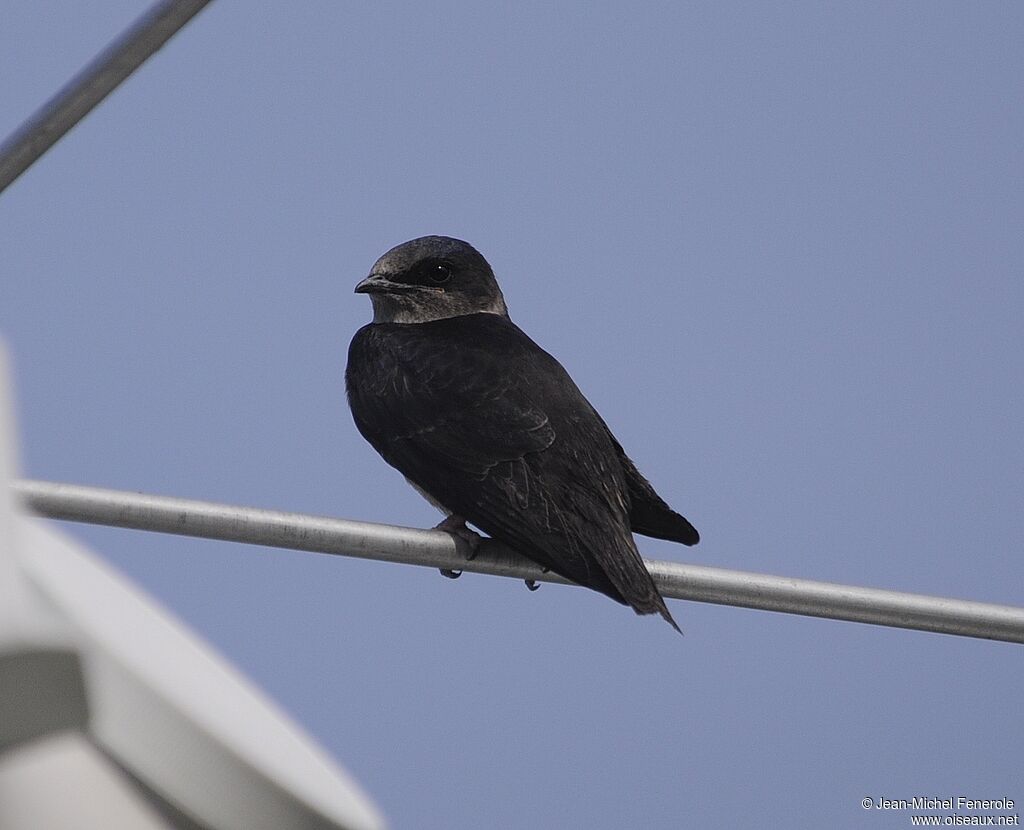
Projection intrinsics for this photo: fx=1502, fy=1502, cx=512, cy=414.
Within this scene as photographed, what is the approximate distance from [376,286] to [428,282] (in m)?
0.22

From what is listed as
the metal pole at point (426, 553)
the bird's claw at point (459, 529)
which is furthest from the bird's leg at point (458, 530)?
the metal pole at point (426, 553)

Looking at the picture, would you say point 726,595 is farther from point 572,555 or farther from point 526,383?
point 526,383

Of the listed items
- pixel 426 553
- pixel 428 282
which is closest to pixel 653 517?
pixel 428 282

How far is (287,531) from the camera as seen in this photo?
2461 millimetres

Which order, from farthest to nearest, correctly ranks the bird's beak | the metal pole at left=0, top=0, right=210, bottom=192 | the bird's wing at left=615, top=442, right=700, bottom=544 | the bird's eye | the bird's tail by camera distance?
the bird's eye
the bird's beak
the bird's wing at left=615, top=442, right=700, bottom=544
the bird's tail
the metal pole at left=0, top=0, right=210, bottom=192

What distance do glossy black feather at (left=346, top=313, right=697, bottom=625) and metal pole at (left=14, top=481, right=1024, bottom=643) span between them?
1.04m

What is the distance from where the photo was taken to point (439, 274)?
572cm

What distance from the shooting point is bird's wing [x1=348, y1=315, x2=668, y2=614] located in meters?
4.21

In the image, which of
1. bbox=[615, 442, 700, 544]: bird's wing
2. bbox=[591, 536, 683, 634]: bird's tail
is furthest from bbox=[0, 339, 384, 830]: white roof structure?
bbox=[615, 442, 700, 544]: bird's wing

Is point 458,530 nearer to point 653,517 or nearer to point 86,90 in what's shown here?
point 653,517

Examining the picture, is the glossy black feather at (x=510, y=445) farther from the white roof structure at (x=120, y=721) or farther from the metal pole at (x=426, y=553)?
the white roof structure at (x=120, y=721)

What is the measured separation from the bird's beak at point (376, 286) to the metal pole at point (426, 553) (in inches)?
98.4

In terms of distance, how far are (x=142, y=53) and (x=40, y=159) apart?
0.72 ft

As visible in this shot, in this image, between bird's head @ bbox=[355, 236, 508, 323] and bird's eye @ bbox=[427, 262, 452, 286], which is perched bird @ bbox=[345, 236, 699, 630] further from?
bird's eye @ bbox=[427, 262, 452, 286]
